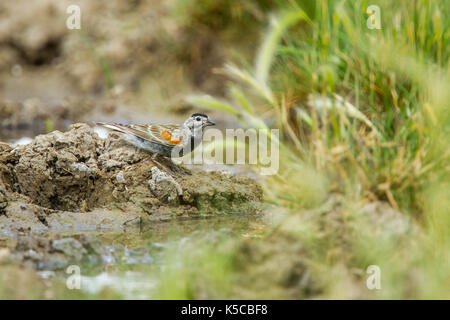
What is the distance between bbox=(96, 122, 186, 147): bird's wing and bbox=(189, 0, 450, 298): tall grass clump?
1.67 meters

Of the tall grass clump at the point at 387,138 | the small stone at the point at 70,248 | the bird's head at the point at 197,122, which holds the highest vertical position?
the bird's head at the point at 197,122

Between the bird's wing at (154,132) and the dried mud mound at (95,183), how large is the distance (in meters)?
0.20

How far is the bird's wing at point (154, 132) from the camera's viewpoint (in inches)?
269

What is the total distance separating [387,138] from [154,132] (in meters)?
2.81

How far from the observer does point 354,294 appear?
4.11 m

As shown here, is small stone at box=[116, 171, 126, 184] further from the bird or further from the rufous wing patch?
the rufous wing patch

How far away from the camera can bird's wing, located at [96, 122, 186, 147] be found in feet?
22.5

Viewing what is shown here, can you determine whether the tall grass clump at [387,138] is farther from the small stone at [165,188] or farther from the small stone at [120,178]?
the small stone at [120,178]

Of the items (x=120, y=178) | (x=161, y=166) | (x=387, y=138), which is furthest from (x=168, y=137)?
(x=387, y=138)

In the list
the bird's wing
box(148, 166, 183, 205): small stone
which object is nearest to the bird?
the bird's wing

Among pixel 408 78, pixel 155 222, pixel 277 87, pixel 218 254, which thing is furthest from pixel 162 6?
pixel 218 254

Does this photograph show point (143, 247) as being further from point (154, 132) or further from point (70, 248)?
point (154, 132)

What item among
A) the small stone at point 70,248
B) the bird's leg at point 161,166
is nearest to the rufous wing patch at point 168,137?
the bird's leg at point 161,166
